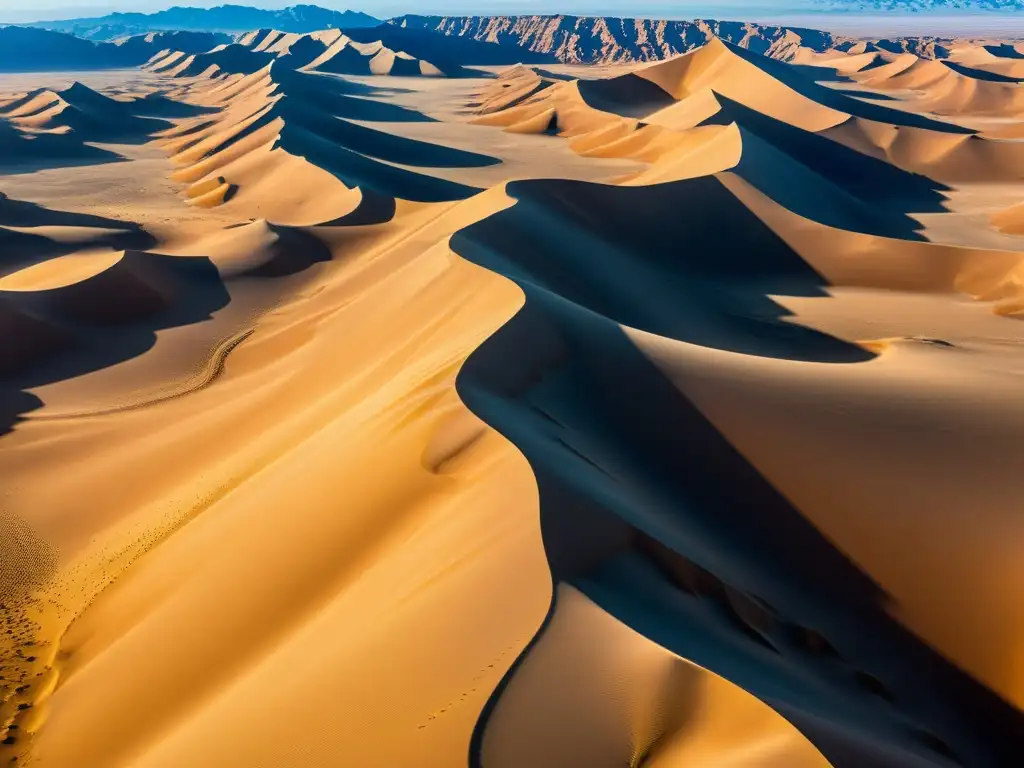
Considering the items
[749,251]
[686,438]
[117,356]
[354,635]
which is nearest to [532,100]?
[749,251]

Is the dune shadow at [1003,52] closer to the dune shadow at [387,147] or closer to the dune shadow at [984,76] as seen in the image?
the dune shadow at [984,76]

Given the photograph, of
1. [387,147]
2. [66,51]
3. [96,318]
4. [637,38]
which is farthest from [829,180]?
[66,51]

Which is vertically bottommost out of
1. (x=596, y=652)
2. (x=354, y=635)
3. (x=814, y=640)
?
(x=814, y=640)

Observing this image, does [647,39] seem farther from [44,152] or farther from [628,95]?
[44,152]

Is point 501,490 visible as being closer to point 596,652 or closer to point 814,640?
point 596,652

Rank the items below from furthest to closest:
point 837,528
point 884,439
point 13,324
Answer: point 13,324, point 884,439, point 837,528

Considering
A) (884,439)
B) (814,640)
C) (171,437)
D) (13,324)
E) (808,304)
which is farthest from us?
(808,304)

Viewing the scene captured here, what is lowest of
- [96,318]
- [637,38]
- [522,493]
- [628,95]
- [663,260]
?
[637,38]
